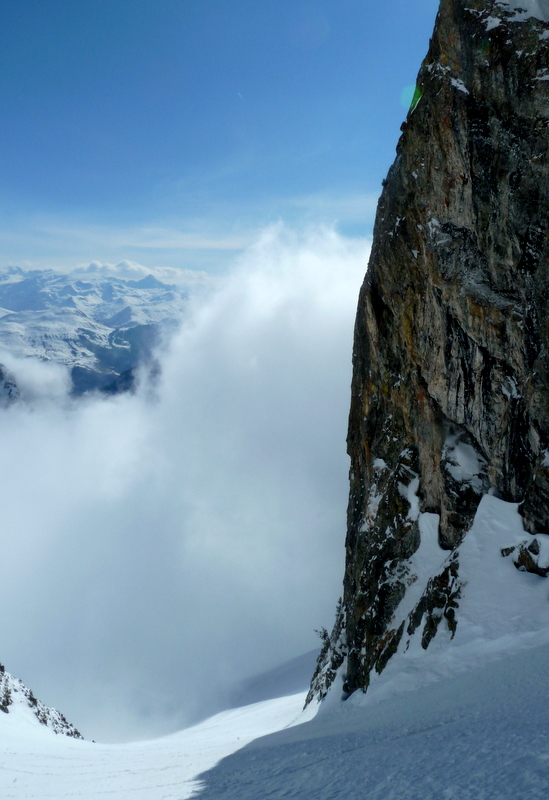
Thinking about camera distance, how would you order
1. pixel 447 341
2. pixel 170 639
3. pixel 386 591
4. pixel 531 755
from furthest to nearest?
pixel 170 639
pixel 386 591
pixel 447 341
pixel 531 755

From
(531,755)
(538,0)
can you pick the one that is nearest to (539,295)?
(538,0)

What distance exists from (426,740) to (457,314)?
15230 millimetres

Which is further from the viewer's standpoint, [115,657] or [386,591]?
[115,657]

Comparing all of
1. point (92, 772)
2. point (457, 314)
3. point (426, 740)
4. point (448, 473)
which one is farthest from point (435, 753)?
point (457, 314)

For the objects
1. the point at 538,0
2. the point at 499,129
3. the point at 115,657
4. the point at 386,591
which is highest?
the point at 538,0

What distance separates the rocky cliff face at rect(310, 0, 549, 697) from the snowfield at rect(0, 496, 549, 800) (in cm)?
92

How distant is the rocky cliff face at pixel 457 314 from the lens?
17.3m

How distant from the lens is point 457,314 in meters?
20.0

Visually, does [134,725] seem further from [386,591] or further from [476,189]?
[476,189]

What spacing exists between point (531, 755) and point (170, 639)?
130537mm

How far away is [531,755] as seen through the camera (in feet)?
24.7

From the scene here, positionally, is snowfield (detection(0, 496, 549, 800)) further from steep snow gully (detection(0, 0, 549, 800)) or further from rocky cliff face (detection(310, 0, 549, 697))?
rocky cliff face (detection(310, 0, 549, 697))

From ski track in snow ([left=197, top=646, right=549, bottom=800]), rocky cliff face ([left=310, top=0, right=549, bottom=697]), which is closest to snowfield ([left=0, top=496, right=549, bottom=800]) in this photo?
ski track in snow ([left=197, top=646, right=549, bottom=800])

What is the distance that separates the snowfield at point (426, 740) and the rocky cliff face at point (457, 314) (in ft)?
3.02
